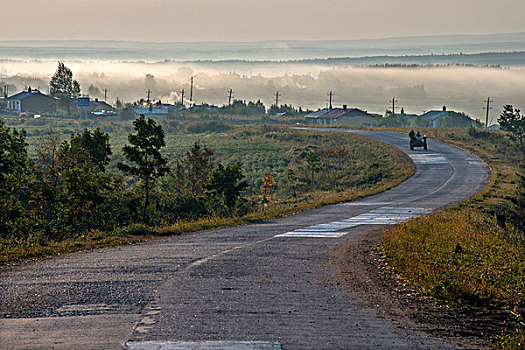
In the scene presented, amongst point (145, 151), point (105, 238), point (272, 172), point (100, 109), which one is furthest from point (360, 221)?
point (100, 109)

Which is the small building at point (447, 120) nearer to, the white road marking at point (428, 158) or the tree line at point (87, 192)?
the white road marking at point (428, 158)

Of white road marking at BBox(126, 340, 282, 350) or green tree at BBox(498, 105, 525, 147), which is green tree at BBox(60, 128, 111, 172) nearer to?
white road marking at BBox(126, 340, 282, 350)

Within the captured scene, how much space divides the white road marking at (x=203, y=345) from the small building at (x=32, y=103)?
14711 cm

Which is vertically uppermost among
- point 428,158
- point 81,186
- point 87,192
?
point 81,186

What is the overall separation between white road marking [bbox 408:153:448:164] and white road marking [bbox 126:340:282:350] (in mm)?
47221

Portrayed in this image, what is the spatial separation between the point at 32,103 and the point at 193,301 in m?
146

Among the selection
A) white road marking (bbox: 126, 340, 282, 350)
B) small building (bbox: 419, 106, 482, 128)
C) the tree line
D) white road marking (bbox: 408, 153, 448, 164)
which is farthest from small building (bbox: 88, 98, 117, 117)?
white road marking (bbox: 126, 340, 282, 350)

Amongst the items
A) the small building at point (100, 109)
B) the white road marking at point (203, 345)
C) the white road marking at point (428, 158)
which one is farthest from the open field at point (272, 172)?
the small building at point (100, 109)

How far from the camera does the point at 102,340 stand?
7344 millimetres

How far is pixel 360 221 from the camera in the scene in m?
22.7

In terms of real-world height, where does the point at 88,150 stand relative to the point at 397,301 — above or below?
above

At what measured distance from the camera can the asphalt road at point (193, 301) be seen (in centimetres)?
747

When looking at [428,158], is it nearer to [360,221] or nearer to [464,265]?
[360,221]

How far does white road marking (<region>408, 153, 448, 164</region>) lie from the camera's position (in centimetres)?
5209
